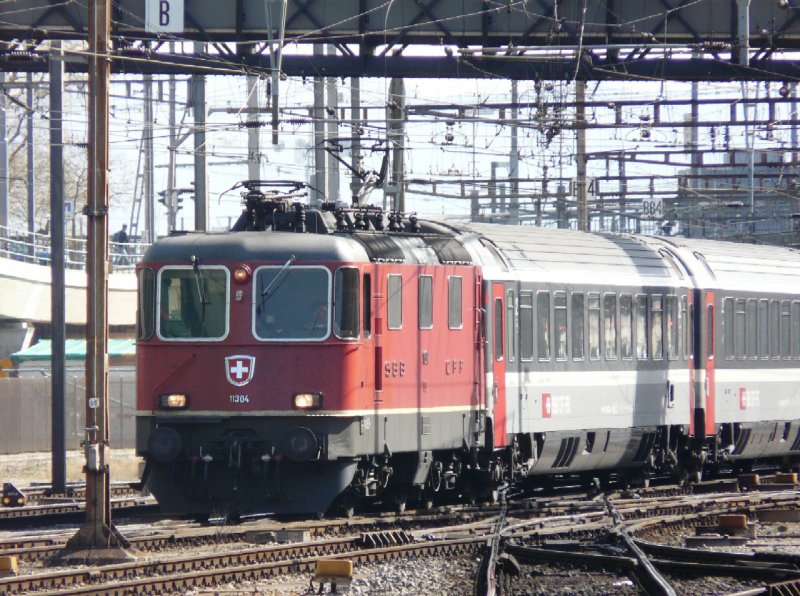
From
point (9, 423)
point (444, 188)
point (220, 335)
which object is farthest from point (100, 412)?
point (444, 188)

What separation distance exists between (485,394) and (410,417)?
187 cm

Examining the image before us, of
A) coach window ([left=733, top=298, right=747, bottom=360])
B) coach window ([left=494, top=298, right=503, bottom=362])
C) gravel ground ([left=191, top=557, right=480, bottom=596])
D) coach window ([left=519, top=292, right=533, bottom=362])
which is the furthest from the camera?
coach window ([left=733, top=298, right=747, bottom=360])

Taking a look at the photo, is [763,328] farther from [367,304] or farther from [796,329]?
[367,304]

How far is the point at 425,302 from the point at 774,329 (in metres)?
10.1

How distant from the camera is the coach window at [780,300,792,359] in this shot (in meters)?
25.9

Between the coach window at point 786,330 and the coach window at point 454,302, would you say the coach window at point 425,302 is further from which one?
the coach window at point 786,330

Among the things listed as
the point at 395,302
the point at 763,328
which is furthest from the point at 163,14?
the point at 763,328

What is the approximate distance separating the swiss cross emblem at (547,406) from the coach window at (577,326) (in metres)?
0.92

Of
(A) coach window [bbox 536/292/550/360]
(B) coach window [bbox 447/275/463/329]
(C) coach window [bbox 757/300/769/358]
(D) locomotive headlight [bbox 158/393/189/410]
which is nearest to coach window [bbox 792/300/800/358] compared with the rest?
(C) coach window [bbox 757/300/769/358]

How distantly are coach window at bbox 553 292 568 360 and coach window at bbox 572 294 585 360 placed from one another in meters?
0.22

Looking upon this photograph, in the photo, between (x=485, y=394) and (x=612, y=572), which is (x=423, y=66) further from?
(x=612, y=572)

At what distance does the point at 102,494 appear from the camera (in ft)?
47.5

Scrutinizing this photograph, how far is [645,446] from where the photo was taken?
22703 mm

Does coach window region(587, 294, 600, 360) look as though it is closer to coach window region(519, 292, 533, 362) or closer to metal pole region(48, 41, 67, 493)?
coach window region(519, 292, 533, 362)
